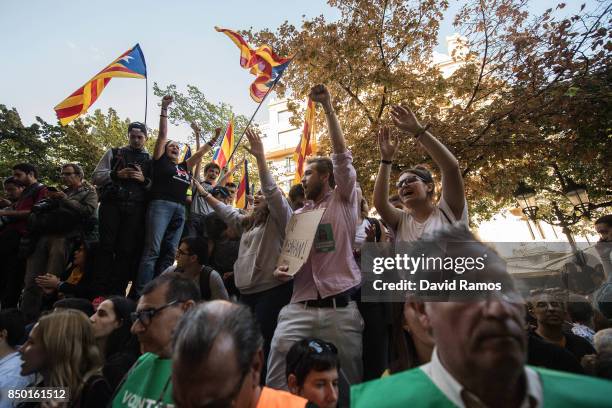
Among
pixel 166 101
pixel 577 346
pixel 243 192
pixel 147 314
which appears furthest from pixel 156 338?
pixel 243 192

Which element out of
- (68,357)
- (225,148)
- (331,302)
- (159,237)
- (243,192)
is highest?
(225,148)

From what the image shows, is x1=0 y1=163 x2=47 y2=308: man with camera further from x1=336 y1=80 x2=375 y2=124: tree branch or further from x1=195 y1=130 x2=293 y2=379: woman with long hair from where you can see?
x1=336 y1=80 x2=375 y2=124: tree branch

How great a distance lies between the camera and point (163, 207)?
454cm

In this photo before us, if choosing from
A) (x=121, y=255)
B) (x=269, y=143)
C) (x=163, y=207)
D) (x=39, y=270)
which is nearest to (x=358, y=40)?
(x=163, y=207)

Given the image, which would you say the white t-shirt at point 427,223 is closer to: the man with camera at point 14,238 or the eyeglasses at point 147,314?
the eyeglasses at point 147,314

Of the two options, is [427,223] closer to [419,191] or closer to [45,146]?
[419,191]

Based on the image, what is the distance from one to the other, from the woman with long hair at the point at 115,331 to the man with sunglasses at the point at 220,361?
159 cm

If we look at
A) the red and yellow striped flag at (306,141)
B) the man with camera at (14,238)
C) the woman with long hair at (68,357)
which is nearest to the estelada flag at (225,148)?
the red and yellow striped flag at (306,141)

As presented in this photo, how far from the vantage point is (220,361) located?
4.23 ft

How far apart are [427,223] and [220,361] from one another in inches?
62.8

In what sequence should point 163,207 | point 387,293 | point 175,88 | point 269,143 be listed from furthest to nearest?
point 269,143 < point 175,88 < point 163,207 < point 387,293

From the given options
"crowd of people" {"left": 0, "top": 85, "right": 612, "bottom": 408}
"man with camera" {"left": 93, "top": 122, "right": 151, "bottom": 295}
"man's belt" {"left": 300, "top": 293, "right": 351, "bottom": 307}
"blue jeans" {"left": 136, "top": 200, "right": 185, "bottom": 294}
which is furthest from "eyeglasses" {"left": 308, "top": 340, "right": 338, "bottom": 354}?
"man with camera" {"left": 93, "top": 122, "right": 151, "bottom": 295}

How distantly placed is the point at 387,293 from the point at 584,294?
10.7 feet

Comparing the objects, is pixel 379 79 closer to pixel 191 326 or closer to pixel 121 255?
pixel 121 255
